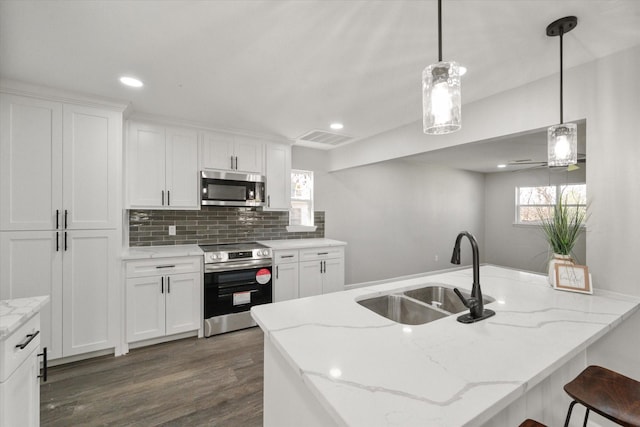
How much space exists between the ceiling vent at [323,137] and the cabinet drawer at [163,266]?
2039mm

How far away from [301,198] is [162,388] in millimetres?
2991

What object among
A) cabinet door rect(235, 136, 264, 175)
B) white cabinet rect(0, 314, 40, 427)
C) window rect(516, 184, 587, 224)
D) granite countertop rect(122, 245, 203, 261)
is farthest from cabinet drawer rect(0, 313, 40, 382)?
window rect(516, 184, 587, 224)

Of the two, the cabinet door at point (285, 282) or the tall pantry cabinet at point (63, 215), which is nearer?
the tall pantry cabinet at point (63, 215)

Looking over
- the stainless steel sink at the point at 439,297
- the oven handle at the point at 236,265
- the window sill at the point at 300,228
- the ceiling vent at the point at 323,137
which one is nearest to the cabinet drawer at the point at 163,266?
the oven handle at the point at 236,265

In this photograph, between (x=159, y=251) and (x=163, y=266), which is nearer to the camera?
(x=163, y=266)

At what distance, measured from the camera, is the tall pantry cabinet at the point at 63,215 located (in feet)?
7.48

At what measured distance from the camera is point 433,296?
1.92 m

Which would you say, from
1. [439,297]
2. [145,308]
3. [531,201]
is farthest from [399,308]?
[531,201]

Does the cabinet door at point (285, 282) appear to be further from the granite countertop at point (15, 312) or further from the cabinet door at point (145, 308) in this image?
the granite countertop at point (15, 312)

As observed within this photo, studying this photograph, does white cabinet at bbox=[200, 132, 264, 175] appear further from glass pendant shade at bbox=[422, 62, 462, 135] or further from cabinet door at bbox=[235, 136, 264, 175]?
glass pendant shade at bbox=[422, 62, 462, 135]

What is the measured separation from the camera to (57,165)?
7.93ft

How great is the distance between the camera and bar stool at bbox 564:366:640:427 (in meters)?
1.02

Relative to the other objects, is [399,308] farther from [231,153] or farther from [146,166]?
[146,166]

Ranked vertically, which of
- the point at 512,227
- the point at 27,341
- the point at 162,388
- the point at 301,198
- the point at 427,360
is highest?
the point at 301,198
